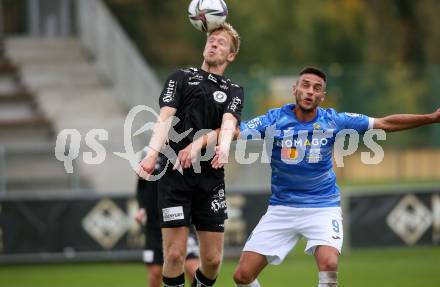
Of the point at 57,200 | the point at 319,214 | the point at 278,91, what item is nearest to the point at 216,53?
the point at 319,214

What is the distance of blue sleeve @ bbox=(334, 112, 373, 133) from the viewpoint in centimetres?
902

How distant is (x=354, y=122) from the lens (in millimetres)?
9031

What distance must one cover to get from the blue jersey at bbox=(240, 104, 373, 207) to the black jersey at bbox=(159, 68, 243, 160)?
391 mm

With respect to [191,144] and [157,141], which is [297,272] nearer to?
[191,144]

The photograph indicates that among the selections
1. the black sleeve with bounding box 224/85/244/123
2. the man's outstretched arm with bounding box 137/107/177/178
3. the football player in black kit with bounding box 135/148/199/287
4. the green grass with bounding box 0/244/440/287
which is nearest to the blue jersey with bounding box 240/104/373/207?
the black sleeve with bounding box 224/85/244/123

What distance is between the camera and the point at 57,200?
1561 cm

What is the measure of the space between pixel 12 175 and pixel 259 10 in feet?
83.1

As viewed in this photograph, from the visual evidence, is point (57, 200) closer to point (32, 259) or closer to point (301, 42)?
point (32, 259)

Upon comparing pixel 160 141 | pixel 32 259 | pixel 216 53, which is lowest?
pixel 32 259

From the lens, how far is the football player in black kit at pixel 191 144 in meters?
8.45

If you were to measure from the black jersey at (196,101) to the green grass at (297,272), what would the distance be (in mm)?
4762

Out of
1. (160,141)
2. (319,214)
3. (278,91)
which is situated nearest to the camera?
(160,141)

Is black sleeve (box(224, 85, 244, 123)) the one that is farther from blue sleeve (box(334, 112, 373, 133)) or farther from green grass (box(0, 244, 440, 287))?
green grass (box(0, 244, 440, 287))

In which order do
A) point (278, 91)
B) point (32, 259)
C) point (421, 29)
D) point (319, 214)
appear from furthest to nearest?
point (421, 29), point (278, 91), point (32, 259), point (319, 214)
